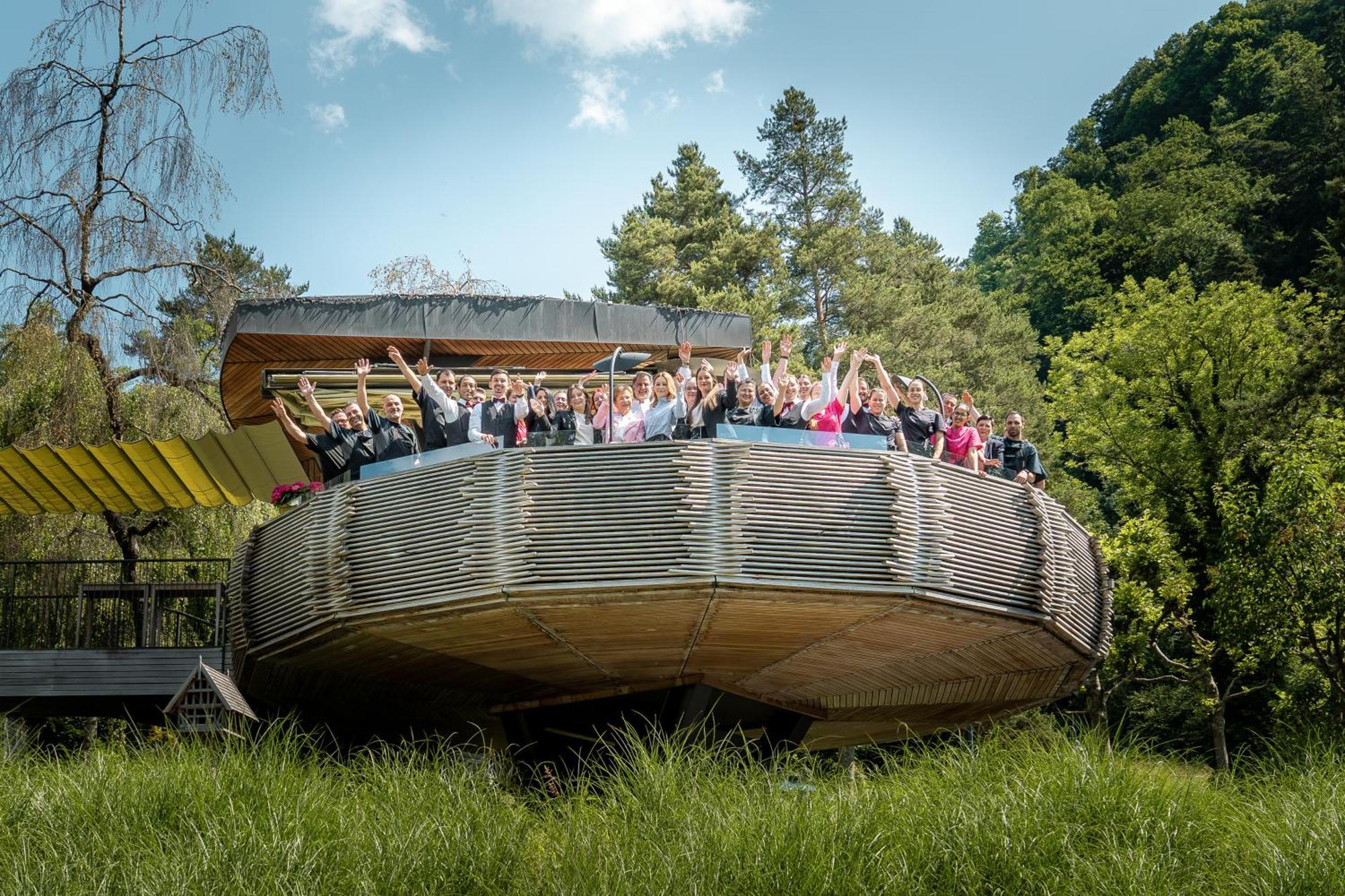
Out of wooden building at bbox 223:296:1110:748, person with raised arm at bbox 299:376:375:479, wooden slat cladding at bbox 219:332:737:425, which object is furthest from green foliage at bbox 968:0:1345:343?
person with raised arm at bbox 299:376:375:479

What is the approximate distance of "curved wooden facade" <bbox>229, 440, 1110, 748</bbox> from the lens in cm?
1022

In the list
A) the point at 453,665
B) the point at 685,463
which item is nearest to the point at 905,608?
the point at 685,463

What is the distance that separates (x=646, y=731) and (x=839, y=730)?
3.12m

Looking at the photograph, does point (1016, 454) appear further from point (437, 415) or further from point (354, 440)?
point (354, 440)

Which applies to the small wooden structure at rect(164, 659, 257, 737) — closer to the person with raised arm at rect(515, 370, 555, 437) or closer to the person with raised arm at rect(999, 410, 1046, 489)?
the person with raised arm at rect(515, 370, 555, 437)

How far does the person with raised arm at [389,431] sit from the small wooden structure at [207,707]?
2200 millimetres

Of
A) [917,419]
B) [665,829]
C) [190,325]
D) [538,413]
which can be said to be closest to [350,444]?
[538,413]

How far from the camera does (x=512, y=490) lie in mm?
10336

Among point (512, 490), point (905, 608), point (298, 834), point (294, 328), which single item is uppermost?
point (294, 328)

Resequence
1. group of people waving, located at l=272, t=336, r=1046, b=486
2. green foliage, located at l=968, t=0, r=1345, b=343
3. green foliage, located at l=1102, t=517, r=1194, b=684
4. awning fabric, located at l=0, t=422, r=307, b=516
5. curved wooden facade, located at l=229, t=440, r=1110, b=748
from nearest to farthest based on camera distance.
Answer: curved wooden facade, located at l=229, t=440, r=1110, b=748, group of people waving, located at l=272, t=336, r=1046, b=486, awning fabric, located at l=0, t=422, r=307, b=516, green foliage, located at l=1102, t=517, r=1194, b=684, green foliage, located at l=968, t=0, r=1345, b=343

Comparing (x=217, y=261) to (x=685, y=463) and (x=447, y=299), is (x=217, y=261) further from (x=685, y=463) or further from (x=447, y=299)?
(x=685, y=463)

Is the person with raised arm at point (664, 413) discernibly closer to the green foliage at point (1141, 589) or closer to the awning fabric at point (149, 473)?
the awning fabric at point (149, 473)

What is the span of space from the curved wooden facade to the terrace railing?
391 centimetres

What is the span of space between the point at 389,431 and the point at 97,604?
27.0 feet
